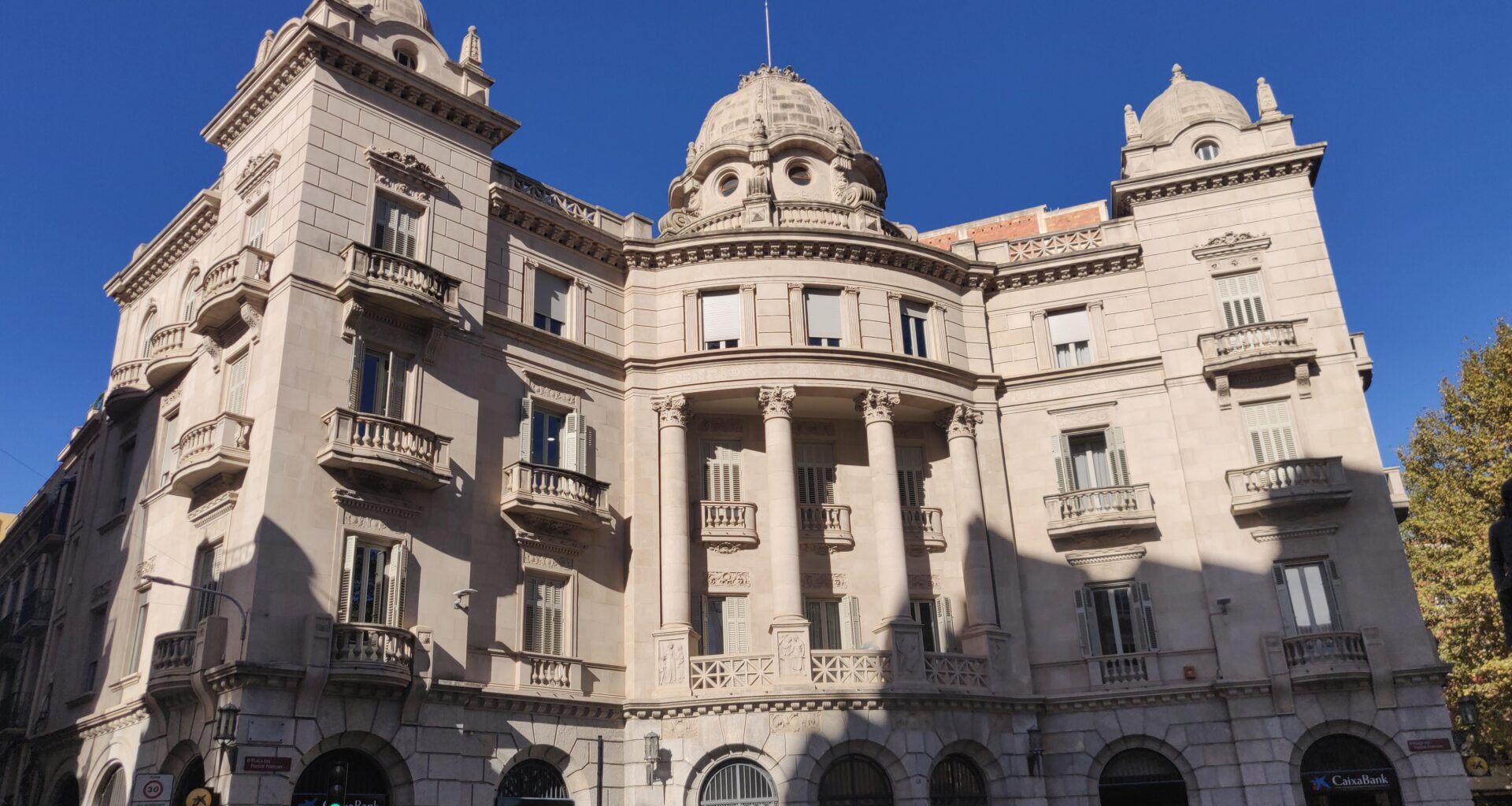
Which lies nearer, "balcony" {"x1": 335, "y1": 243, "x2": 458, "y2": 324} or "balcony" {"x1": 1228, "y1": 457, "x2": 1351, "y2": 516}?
"balcony" {"x1": 335, "y1": 243, "x2": 458, "y2": 324}

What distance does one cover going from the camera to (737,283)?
1447 inches


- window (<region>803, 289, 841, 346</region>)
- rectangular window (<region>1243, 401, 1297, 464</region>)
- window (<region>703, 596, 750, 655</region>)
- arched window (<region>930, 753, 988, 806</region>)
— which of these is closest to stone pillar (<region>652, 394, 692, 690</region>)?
window (<region>703, 596, 750, 655</region>)

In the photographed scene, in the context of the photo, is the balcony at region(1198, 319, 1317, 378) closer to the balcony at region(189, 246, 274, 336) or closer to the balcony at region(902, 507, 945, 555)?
the balcony at region(902, 507, 945, 555)

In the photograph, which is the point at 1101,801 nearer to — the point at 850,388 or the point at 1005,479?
the point at 1005,479

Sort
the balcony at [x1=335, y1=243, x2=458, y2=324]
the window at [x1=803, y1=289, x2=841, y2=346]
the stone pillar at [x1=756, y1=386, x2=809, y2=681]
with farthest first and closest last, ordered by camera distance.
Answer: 1. the window at [x1=803, y1=289, x2=841, y2=346]
2. the stone pillar at [x1=756, y1=386, x2=809, y2=681]
3. the balcony at [x1=335, y1=243, x2=458, y2=324]

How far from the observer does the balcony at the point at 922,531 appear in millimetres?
35969

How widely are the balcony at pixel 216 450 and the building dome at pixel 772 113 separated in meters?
21.3

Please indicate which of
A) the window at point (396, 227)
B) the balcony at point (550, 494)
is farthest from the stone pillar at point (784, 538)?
the window at point (396, 227)

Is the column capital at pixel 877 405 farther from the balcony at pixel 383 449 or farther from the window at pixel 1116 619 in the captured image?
the balcony at pixel 383 449

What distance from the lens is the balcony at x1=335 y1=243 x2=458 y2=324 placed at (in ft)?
95.2

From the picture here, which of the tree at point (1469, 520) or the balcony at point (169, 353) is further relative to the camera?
the tree at point (1469, 520)

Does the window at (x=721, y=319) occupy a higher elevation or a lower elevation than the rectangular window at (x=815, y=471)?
higher

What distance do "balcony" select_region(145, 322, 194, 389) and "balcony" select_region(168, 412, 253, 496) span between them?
5.90 meters

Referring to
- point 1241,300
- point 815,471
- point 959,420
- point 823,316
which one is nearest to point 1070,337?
point 959,420
